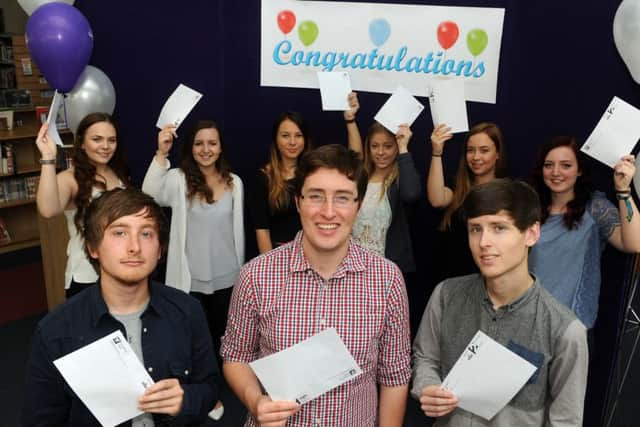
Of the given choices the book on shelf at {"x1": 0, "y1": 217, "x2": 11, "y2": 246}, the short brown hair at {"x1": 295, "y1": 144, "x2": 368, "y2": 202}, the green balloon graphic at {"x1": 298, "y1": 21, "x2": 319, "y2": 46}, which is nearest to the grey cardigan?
the green balloon graphic at {"x1": 298, "y1": 21, "x2": 319, "y2": 46}

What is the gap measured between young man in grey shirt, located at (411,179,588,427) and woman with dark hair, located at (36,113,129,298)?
1.87m

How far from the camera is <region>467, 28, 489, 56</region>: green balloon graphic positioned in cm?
329

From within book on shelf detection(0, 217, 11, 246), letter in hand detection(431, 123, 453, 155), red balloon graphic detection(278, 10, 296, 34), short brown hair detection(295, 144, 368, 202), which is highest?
red balloon graphic detection(278, 10, 296, 34)

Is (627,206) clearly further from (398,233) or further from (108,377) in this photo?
(108,377)

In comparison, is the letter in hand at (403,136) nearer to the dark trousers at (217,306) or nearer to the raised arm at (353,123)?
the raised arm at (353,123)

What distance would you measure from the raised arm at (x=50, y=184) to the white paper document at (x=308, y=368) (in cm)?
173

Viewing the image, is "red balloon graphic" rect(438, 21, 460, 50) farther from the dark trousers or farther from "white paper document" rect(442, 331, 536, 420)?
"white paper document" rect(442, 331, 536, 420)

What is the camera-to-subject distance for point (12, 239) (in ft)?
21.3

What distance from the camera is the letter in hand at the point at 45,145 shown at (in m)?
2.80

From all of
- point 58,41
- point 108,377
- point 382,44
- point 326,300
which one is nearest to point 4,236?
point 58,41

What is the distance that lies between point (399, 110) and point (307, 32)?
93cm

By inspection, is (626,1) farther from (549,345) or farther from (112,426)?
(112,426)

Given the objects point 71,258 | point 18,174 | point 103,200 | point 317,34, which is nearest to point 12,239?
point 18,174

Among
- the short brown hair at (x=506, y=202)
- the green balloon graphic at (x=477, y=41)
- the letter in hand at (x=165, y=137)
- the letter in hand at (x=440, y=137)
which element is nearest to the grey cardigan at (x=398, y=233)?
the letter in hand at (x=440, y=137)
